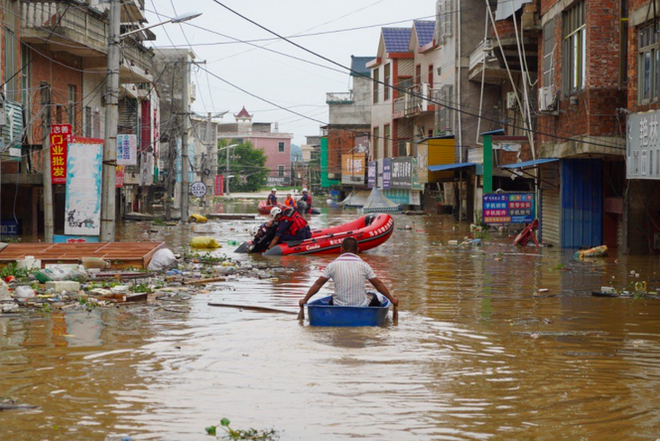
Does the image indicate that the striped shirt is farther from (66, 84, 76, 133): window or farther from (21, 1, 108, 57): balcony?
(66, 84, 76, 133): window

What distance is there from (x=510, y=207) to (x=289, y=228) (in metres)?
6.85

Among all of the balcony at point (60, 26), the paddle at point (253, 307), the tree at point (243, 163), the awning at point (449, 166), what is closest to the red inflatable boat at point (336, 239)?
the balcony at point (60, 26)

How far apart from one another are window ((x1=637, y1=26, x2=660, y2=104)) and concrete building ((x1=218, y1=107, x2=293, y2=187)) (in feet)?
347

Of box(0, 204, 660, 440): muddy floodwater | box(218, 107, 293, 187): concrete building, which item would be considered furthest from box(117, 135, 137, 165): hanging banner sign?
box(218, 107, 293, 187): concrete building

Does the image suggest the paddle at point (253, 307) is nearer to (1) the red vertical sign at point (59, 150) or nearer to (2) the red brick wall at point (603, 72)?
(1) the red vertical sign at point (59, 150)

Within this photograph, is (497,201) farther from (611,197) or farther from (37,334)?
(37,334)

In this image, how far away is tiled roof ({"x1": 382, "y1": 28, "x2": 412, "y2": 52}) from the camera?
198 feet

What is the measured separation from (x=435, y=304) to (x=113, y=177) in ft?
29.8

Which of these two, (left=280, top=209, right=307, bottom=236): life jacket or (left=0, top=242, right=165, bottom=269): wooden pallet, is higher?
(left=280, top=209, right=307, bottom=236): life jacket

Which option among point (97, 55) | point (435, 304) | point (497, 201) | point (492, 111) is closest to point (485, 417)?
point (435, 304)

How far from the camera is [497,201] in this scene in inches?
1052

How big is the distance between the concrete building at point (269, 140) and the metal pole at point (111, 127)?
10273 cm

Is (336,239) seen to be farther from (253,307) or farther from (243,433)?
(243,433)

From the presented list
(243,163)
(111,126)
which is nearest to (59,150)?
(111,126)
